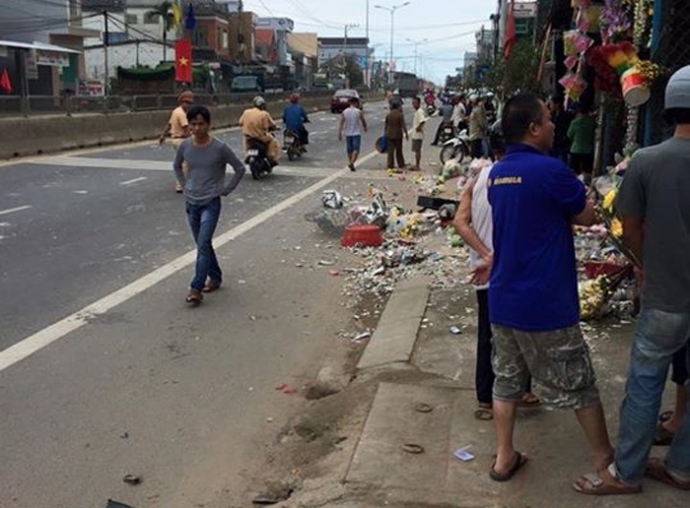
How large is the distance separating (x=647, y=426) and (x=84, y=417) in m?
3.32

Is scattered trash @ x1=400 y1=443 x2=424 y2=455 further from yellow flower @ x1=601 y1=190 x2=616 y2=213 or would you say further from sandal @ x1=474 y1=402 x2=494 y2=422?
yellow flower @ x1=601 y1=190 x2=616 y2=213

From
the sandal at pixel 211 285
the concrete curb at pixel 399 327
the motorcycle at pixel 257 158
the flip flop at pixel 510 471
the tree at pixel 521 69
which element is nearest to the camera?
A: the flip flop at pixel 510 471

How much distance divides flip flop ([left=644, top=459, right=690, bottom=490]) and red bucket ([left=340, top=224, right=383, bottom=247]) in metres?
6.82

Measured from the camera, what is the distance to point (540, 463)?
159 inches

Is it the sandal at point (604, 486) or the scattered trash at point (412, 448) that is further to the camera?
the scattered trash at point (412, 448)

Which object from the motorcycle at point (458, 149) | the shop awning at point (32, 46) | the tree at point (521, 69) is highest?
the shop awning at point (32, 46)

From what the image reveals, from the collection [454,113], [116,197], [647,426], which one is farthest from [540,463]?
[454,113]

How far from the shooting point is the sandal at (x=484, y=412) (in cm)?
460

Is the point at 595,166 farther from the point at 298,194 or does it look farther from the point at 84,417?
the point at 84,417

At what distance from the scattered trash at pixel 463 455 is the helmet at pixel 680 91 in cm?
195

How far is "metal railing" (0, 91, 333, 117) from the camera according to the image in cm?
2083

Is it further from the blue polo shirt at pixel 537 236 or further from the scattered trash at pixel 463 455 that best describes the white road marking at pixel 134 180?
the blue polo shirt at pixel 537 236

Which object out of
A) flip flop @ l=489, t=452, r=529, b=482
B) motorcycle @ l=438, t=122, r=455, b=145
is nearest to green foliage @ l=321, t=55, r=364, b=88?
motorcycle @ l=438, t=122, r=455, b=145

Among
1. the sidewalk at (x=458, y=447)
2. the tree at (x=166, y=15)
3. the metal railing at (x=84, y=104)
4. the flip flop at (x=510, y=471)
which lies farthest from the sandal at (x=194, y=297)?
the tree at (x=166, y=15)
